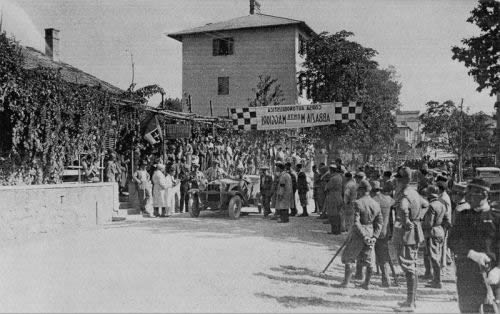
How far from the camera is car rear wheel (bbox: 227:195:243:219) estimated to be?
47.3 ft

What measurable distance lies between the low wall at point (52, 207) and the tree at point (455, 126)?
2857 centimetres

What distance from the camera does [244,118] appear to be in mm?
15758

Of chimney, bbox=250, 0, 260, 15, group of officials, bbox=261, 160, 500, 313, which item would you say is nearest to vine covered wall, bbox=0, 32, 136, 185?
group of officials, bbox=261, 160, 500, 313

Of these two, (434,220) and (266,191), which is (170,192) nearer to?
(266,191)

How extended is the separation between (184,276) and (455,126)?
1291 inches

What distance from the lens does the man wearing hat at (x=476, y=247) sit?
4.90m

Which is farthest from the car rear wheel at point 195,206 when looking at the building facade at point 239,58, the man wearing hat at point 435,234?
the building facade at point 239,58

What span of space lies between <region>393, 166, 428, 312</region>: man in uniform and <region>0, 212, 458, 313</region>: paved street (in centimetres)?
38

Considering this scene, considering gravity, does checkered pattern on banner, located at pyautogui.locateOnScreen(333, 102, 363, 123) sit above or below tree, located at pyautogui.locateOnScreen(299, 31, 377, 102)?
below

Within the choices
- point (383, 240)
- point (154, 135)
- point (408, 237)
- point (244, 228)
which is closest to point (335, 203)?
point (244, 228)

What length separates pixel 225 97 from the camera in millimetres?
37812

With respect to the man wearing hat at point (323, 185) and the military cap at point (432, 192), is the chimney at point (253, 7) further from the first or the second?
the military cap at point (432, 192)

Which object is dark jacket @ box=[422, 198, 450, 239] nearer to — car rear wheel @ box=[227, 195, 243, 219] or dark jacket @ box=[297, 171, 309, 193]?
car rear wheel @ box=[227, 195, 243, 219]

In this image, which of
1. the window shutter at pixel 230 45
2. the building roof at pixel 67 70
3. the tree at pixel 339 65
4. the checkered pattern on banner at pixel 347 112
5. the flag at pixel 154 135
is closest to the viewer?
the checkered pattern on banner at pixel 347 112
